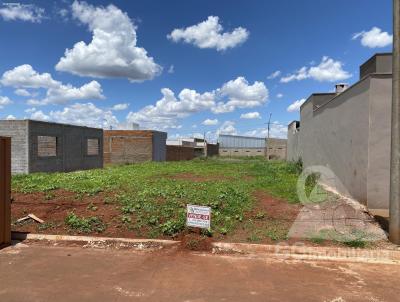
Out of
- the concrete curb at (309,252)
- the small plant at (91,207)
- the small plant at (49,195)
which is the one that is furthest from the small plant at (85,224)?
the small plant at (49,195)

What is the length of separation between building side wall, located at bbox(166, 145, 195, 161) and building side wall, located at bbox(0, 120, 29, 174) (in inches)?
834

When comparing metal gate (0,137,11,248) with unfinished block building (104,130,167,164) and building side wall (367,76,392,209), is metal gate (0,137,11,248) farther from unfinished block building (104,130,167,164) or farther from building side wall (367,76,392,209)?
unfinished block building (104,130,167,164)

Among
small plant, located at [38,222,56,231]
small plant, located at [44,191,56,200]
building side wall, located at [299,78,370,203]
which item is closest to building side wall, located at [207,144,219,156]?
building side wall, located at [299,78,370,203]

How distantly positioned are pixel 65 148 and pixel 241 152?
1709 inches

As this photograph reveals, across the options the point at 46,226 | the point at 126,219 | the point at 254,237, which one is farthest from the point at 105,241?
the point at 254,237

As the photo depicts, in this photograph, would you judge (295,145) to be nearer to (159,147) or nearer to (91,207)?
(159,147)

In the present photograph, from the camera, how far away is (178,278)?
498 cm

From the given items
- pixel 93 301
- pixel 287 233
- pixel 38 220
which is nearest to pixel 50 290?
pixel 93 301

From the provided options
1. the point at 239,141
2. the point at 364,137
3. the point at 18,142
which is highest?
the point at 239,141

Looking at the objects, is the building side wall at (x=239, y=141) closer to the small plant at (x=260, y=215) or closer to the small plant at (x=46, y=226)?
the small plant at (x=260, y=215)

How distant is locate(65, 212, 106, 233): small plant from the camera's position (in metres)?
7.24

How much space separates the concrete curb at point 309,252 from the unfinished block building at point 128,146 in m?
27.4

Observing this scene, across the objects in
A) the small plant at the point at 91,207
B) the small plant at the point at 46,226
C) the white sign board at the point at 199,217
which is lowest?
the small plant at the point at 46,226

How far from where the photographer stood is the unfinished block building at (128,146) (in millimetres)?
33281
